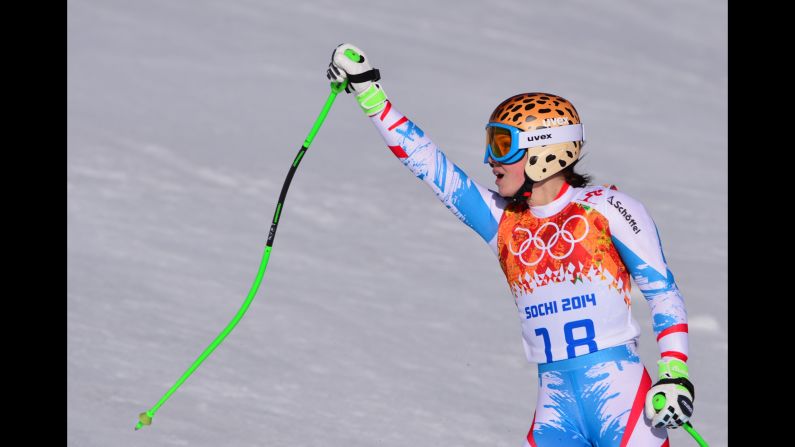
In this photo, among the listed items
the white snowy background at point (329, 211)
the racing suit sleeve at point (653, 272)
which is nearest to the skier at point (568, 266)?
the racing suit sleeve at point (653, 272)

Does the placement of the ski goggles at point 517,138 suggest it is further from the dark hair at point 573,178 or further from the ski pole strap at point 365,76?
the ski pole strap at point 365,76

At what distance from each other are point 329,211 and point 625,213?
6.63 meters

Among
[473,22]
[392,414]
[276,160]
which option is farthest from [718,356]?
[473,22]

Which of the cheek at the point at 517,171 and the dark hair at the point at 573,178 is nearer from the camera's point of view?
the cheek at the point at 517,171

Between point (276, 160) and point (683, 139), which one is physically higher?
point (683, 139)

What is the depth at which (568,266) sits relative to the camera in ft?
17.9

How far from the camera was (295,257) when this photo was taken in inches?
425

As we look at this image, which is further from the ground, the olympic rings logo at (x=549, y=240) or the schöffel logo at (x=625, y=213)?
the schöffel logo at (x=625, y=213)

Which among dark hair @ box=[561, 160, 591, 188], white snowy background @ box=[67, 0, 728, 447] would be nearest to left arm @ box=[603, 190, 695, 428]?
dark hair @ box=[561, 160, 591, 188]

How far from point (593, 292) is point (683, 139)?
414 inches

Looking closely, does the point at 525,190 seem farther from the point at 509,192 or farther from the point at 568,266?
the point at 568,266

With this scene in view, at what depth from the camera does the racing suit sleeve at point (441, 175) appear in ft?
18.7

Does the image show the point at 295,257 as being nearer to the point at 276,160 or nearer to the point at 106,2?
the point at 276,160

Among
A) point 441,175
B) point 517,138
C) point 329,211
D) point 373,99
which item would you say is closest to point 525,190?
point 517,138
